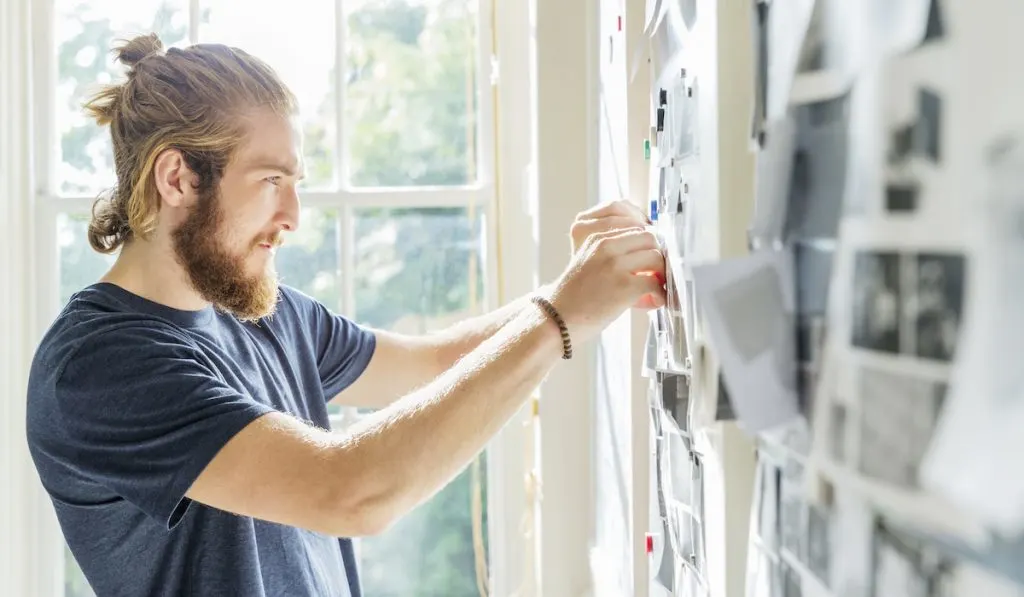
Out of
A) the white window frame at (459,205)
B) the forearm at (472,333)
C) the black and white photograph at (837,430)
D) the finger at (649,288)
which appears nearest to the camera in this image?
the black and white photograph at (837,430)

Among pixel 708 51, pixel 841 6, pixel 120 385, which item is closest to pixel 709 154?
pixel 708 51

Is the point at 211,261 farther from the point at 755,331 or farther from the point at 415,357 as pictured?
the point at 755,331

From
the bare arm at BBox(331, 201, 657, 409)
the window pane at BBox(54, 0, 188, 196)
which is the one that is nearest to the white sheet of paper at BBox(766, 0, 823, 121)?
the bare arm at BBox(331, 201, 657, 409)

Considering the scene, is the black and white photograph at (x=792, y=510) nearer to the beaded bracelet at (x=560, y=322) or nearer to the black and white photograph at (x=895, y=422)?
the black and white photograph at (x=895, y=422)

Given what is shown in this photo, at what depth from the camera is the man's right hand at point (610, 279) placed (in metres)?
0.73

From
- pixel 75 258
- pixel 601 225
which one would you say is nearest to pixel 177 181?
pixel 601 225

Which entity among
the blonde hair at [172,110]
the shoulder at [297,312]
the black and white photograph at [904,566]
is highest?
the blonde hair at [172,110]

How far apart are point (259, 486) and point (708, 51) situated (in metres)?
0.60

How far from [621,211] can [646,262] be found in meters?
0.11

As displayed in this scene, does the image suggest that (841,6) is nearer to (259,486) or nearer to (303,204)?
(259,486)

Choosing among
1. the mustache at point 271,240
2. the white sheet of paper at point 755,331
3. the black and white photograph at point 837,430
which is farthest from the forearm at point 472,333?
the black and white photograph at point 837,430

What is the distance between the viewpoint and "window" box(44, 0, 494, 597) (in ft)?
5.49

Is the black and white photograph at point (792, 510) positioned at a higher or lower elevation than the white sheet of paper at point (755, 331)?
lower

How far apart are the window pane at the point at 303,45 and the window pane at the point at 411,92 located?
39mm
